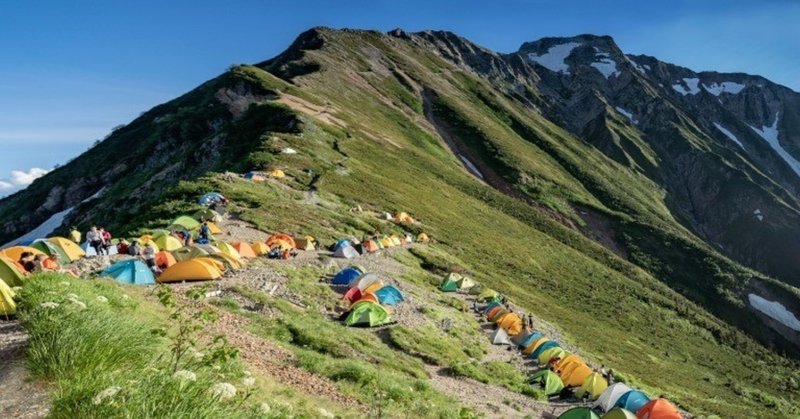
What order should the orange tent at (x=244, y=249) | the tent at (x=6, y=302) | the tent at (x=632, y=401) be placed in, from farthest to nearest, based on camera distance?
the orange tent at (x=244, y=249) < the tent at (x=632, y=401) < the tent at (x=6, y=302)

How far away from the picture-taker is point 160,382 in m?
→ 6.25

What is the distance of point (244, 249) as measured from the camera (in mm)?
31562

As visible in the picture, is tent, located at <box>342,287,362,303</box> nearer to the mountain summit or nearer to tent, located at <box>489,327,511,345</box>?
tent, located at <box>489,327,511,345</box>

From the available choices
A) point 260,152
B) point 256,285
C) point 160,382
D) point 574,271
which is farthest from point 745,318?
point 160,382

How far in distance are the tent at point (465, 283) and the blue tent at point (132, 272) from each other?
81.3ft

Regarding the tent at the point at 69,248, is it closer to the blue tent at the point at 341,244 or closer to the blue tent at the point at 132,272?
the blue tent at the point at 132,272

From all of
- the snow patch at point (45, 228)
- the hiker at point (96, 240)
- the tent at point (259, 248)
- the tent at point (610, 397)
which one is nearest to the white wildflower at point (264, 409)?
the tent at point (610, 397)

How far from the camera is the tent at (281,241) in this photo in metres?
34.9

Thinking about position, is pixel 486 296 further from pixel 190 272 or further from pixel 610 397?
pixel 190 272

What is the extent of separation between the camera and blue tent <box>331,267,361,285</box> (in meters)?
30.4

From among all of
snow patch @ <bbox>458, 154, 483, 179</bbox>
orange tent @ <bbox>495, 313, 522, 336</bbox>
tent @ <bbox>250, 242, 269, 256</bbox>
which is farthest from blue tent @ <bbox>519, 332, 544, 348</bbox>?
snow patch @ <bbox>458, 154, 483, 179</bbox>

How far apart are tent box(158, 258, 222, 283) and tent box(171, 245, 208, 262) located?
87.8 inches

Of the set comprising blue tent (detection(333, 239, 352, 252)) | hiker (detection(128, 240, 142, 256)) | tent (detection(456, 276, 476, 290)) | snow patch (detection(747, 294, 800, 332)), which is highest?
hiker (detection(128, 240, 142, 256))

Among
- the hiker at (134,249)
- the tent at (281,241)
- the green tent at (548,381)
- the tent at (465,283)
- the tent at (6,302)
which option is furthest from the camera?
the tent at (465,283)
